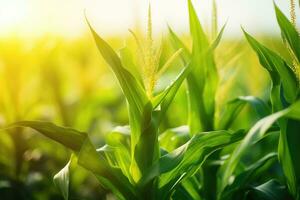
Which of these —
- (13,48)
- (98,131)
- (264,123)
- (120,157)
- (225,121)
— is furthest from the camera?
(98,131)

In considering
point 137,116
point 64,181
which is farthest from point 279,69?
point 64,181

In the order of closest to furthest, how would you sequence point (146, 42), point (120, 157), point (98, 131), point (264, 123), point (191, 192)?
point (264, 123) < point (146, 42) < point (120, 157) < point (191, 192) < point (98, 131)

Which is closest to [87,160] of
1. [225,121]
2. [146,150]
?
[146,150]

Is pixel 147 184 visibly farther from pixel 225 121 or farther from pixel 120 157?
pixel 225 121

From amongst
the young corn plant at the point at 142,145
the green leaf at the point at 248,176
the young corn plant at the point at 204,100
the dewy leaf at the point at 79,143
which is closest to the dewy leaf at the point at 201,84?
the young corn plant at the point at 204,100

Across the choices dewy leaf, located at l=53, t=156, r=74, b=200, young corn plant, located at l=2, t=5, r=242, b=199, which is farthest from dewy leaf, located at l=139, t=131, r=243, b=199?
dewy leaf, located at l=53, t=156, r=74, b=200

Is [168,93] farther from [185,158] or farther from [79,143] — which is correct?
[79,143]

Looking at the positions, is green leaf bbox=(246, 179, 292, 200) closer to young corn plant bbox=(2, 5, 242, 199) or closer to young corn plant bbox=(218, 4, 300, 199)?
young corn plant bbox=(218, 4, 300, 199)
